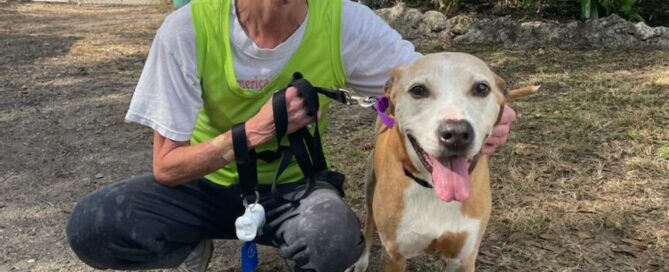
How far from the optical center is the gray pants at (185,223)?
2.65 m

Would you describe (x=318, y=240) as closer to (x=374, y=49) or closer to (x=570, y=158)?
(x=374, y=49)

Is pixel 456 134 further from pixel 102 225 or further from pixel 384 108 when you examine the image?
pixel 102 225

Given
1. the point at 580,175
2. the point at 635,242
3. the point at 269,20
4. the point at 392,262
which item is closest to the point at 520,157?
the point at 580,175

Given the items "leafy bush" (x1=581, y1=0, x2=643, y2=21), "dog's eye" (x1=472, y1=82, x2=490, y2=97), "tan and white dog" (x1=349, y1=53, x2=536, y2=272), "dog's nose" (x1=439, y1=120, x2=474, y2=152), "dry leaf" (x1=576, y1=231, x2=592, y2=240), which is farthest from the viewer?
"leafy bush" (x1=581, y1=0, x2=643, y2=21)

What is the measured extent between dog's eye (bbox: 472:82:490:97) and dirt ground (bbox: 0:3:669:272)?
1.24 m

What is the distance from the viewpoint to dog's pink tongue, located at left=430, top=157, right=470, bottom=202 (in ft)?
7.59

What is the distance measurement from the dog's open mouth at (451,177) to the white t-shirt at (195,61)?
0.62m

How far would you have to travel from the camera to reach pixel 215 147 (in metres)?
2.58

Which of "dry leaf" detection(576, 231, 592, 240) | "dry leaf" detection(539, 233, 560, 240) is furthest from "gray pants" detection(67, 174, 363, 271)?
"dry leaf" detection(576, 231, 592, 240)

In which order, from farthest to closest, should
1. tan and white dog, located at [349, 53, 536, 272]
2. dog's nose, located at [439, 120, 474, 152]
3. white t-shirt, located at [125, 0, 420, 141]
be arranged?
white t-shirt, located at [125, 0, 420, 141] < tan and white dog, located at [349, 53, 536, 272] < dog's nose, located at [439, 120, 474, 152]

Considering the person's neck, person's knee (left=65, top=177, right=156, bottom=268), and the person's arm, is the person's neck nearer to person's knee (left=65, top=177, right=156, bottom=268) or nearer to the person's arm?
the person's arm

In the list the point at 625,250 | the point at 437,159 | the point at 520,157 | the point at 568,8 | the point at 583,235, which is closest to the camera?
the point at 437,159

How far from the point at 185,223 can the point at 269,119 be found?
0.60 m

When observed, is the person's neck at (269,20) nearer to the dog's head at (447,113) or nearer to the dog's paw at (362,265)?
the dog's head at (447,113)
